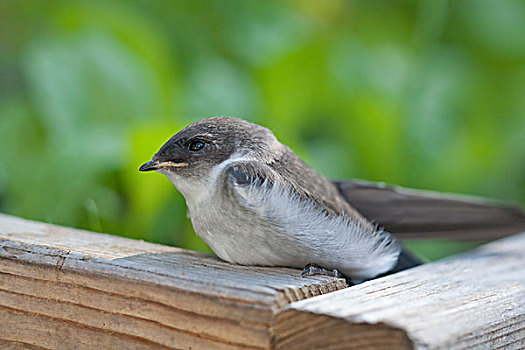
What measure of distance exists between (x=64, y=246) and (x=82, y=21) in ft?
6.15

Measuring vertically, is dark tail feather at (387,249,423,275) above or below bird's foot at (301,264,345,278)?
above

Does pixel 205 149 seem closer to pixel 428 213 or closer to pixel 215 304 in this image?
pixel 215 304

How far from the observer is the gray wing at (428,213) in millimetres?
1920

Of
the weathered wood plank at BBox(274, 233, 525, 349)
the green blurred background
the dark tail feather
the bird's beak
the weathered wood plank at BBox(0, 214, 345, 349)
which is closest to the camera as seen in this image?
the weathered wood plank at BBox(274, 233, 525, 349)

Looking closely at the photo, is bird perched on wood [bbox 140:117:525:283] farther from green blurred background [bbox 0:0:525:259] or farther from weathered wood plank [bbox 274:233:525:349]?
green blurred background [bbox 0:0:525:259]

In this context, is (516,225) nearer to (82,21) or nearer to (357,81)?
(357,81)

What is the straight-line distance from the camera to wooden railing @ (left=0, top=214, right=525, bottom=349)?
3.72ft

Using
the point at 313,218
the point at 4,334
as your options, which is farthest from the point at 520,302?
the point at 4,334

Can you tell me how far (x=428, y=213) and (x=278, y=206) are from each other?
66 centimetres

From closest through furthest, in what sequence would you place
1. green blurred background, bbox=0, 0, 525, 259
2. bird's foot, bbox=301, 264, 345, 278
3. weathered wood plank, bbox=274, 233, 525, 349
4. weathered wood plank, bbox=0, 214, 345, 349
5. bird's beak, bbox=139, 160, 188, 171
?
weathered wood plank, bbox=274, 233, 525, 349
weathered wood plank, bbox=0, 214, 345, 349
bird's foot, bbox=301, 264, 345, 278
bird's beak, bbox=139, 160, 188, 171
green blurred background, bbox=0, 0, 525, 259

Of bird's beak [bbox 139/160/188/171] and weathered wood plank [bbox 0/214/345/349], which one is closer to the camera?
weathered wood plank [bbox 0/214/345/349]

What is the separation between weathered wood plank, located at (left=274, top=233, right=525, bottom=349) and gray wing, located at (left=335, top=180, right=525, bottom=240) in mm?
368

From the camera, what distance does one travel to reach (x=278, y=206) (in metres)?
1.47

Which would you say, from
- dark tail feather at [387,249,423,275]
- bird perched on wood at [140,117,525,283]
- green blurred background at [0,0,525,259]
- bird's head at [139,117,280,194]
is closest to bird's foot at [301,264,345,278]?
bird perched on wood at [140,117,525,283]
